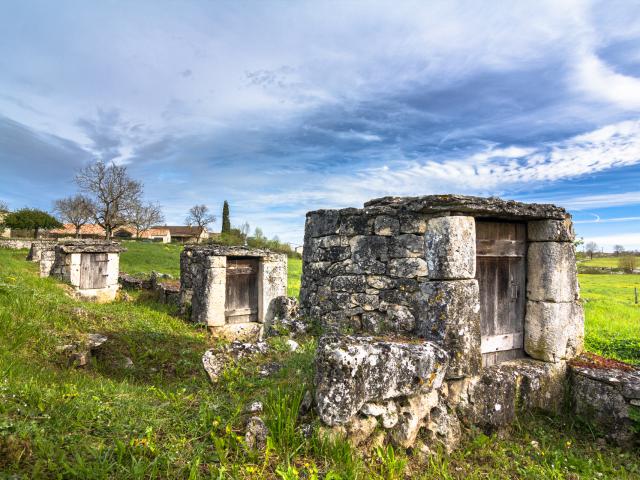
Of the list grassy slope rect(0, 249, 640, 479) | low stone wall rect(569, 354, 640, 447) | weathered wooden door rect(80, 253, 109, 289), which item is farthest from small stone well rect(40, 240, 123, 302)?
low stone wall rect(569, 354, 640, 447)

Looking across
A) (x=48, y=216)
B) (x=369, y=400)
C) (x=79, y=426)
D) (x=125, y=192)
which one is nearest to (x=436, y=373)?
(x=369, y=400)

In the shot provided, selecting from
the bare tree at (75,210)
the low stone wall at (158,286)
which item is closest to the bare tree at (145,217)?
the bare tree at (75,210)

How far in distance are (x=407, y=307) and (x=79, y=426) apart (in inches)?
136

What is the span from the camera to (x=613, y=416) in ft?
14.9

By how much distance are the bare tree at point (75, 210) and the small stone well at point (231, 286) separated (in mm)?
36936

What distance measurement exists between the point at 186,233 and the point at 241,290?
57230 mm

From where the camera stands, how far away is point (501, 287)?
5223mm

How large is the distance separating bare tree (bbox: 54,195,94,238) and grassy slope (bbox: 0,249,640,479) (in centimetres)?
4350

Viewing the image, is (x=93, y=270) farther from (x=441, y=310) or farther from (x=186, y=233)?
(x=186, y=233)

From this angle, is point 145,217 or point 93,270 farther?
point 145,217

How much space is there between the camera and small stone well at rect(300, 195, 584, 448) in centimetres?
345

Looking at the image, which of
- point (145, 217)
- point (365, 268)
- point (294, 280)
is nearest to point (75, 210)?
point (145, 217)

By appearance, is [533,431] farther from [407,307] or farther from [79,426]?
[79,426]

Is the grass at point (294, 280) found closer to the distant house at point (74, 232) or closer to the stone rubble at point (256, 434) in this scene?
the stone rubble at point (256, 434)
